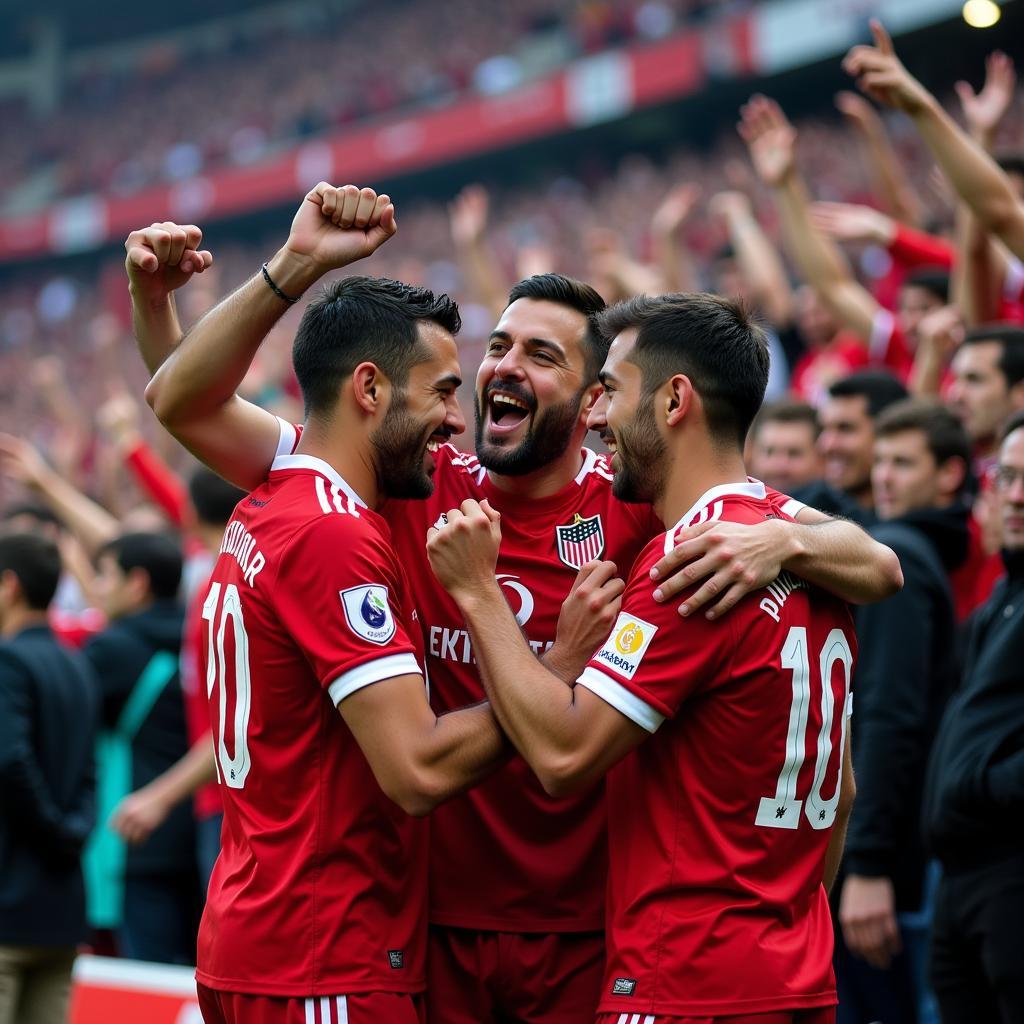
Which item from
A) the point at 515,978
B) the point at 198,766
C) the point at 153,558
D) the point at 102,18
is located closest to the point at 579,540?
the point at 515,978

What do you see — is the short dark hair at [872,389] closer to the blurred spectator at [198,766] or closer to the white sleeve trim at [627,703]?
the blurred spectator at [198,766]

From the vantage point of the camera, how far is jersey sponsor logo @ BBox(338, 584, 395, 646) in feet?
8.79

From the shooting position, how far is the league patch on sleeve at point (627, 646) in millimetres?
2629

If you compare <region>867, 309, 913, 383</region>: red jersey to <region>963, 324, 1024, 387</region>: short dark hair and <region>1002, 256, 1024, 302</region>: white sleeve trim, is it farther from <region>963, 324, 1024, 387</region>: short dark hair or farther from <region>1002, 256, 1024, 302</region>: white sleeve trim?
<region>963, 324, 1024, 387</region>: short dark hair

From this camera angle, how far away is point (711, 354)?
2.87 metres

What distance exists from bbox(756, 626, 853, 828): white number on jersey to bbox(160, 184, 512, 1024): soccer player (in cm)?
55

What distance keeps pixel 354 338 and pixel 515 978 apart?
4.66 feet

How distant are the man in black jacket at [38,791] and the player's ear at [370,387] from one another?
2523 mm

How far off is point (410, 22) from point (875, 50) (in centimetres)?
2599

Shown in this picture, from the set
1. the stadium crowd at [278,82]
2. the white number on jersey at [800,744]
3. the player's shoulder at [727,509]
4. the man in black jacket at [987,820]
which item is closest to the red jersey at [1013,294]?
the man in black jacket at [987,820]

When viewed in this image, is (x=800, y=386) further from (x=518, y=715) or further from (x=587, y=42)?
(x=587, y=42)

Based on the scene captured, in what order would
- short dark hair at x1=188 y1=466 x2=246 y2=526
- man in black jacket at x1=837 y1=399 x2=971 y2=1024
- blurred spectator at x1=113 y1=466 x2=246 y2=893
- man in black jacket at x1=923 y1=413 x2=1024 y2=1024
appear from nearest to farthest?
man in black jacket at x1=923 y1=413 x2=1024 y2=1024, man in black jacket at x1=837 y1=399 x2=971 y2=1024, blurred spectator at x1=113 y1=466 x2=246 y2=893, short dark hair at x1=188 y1=466 x2=246 y2=526

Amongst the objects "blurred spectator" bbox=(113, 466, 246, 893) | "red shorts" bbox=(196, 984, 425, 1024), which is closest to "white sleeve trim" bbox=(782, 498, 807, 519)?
"red shorts" bbox=(196, 984, 425, 1024)

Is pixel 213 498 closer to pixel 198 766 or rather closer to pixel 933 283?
pixel 198 766
